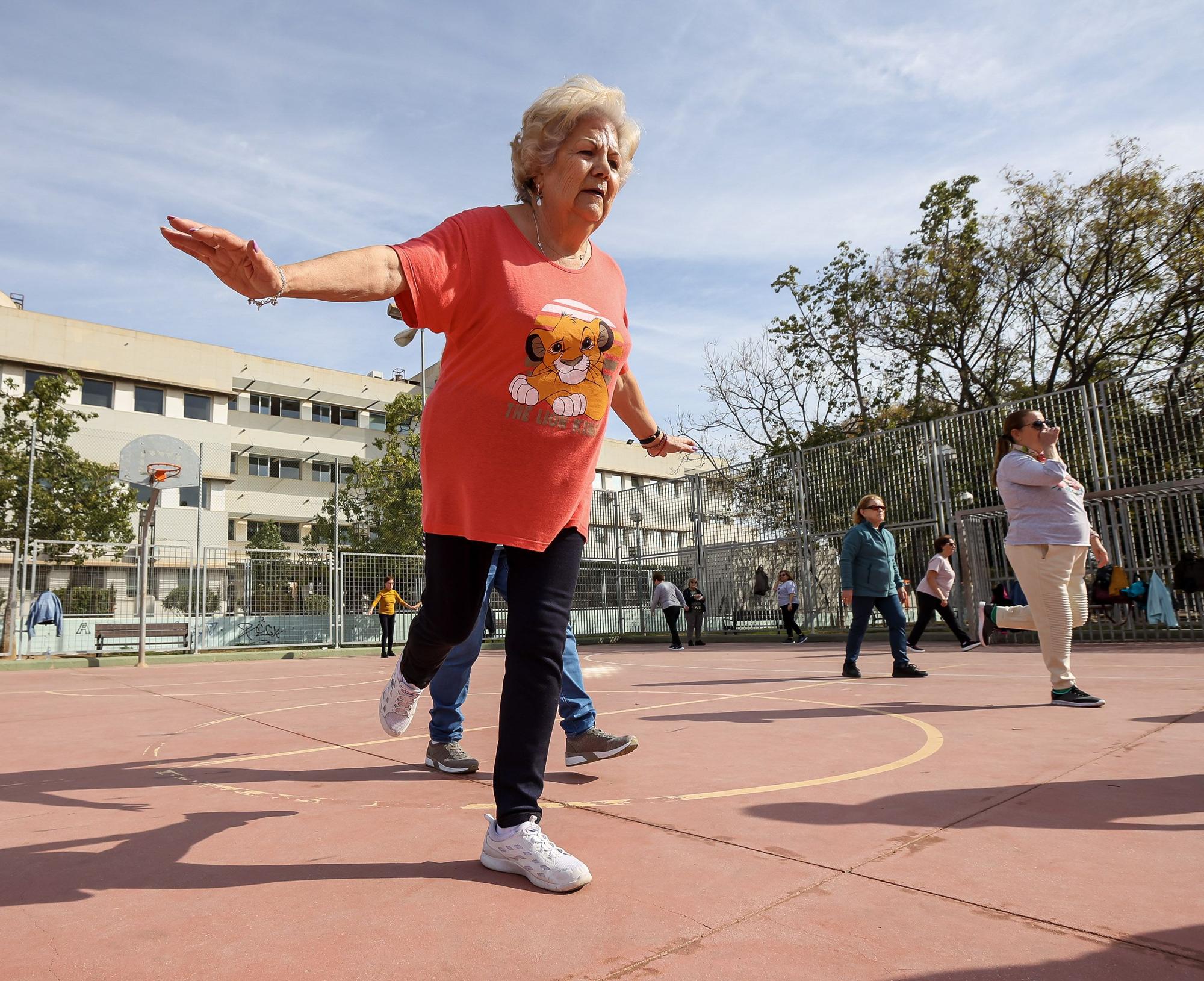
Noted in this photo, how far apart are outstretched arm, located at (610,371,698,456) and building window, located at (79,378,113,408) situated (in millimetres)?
41978

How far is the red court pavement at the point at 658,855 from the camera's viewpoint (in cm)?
153

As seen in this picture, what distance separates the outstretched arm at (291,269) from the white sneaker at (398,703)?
1.39 metres

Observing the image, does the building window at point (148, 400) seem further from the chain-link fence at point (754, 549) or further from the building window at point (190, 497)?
the chain-link fence at point (754, 549)

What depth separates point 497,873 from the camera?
2.07 meters

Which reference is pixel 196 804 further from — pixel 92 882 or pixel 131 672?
pixel 131 672

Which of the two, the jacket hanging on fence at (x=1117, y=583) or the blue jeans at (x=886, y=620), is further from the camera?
the jacket hanging on fence at (x=1117, y=583)

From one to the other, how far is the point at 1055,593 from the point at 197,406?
143ft

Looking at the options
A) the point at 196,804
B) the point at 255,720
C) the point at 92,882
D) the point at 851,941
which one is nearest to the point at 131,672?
the point at 255,720

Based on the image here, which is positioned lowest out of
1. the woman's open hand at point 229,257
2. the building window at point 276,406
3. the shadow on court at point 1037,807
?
the shadow on court at point 1037,807

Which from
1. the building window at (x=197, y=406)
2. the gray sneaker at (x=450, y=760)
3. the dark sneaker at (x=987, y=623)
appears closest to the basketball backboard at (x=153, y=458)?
the dark sneaker at (x=987, y=623)

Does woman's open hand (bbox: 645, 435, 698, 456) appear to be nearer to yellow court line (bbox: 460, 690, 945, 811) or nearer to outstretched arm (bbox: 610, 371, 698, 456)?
outstretched arm (bbox: 610, 371, 698, 456)

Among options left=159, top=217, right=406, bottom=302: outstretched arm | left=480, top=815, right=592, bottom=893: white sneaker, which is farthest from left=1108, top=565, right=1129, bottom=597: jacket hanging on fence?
left=159, top=217, right=406, bottom=302: outstretched arm

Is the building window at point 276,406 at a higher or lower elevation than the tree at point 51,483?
higher

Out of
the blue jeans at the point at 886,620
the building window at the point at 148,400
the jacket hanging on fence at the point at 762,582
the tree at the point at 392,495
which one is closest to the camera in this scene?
the blue jeans at the point at 886,620
